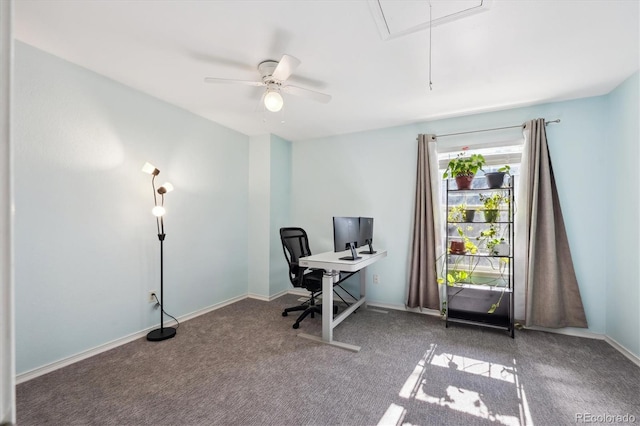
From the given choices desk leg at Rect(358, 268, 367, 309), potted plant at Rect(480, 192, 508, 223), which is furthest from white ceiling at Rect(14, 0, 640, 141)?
desk leg at Rect(358, 268, 367, 309)

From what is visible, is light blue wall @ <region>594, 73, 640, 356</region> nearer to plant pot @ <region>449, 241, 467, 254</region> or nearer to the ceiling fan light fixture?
plant pot @ <region>449, 241, 467, 254</region>

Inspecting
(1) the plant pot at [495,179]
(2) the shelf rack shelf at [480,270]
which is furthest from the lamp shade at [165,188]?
(1) the plant pot at [495,179]

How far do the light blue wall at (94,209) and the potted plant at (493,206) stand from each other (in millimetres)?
3251

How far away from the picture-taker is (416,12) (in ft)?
5.36

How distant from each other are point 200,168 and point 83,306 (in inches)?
69.6

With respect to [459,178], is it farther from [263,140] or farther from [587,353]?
[263,140]

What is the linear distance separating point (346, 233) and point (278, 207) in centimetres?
172

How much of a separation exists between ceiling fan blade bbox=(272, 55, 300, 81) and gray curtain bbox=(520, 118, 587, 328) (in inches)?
103

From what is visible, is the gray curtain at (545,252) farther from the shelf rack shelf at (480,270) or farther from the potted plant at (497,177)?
the potted plant at (497,177)

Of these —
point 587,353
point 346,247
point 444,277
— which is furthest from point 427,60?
point 587,353

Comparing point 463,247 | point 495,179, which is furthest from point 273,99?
point 463,247

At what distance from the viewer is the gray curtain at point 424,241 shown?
10.8 ft

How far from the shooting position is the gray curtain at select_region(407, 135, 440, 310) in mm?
3305

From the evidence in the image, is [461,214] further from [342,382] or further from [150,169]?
[150,169]
